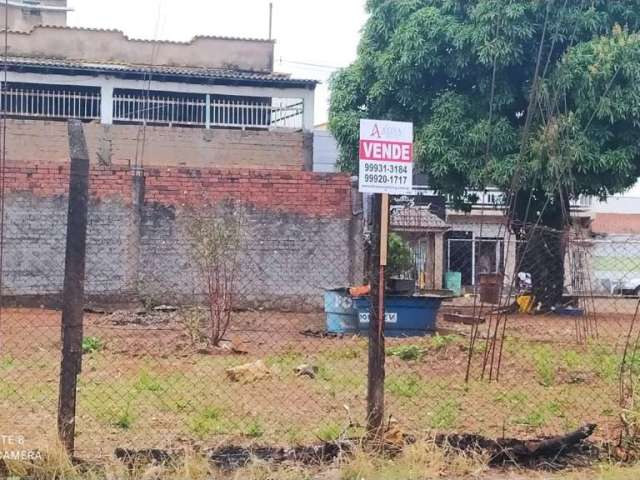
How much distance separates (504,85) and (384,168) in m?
11.6

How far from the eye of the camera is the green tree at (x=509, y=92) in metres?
15.0

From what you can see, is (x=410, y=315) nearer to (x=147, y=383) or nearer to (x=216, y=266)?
(x=216, y=266)

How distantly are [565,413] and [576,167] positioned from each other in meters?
9.29

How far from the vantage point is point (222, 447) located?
514 cm

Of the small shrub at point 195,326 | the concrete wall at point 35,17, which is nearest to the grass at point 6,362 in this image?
the small shrub at point 195,326

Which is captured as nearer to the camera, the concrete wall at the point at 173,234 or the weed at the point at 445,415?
the weed at the point at 445,415

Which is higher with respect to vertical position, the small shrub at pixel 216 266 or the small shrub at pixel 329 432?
the small shrub at pixel 216 266

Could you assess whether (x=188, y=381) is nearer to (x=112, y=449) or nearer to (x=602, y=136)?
(x=112, y=449)

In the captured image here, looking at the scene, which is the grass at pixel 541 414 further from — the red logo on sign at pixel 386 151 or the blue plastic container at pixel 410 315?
the blue plastic container at pixel 410 315

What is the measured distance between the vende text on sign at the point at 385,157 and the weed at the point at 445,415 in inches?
76.4

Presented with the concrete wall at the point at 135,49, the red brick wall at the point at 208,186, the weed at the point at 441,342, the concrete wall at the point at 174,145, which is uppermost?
the concrete wall at the point at 135,49

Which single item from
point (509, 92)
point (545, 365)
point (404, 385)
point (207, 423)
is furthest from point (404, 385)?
point (509, 92)

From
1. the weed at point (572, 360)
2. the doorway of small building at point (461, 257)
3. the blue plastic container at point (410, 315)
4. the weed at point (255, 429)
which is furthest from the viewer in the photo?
the doorway of small building at point (461, 257)

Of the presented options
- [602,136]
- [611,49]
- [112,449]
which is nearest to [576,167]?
A: [602,136]
